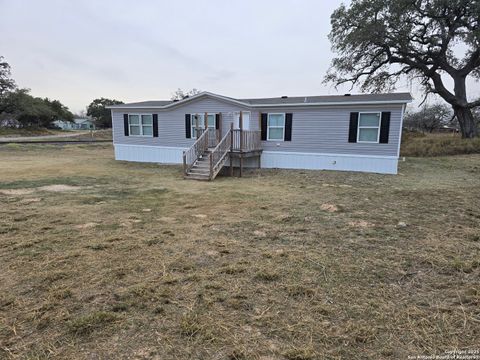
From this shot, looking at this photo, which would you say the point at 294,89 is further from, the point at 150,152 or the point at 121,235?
the point at 121,235

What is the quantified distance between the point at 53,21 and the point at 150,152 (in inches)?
334

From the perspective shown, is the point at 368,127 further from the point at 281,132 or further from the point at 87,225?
the point at 87,225

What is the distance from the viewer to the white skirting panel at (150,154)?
47.5 feet

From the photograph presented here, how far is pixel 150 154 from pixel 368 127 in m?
10.5

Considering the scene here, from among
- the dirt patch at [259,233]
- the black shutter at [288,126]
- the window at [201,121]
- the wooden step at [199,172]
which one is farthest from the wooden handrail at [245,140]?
the dirt patch at [259,233]

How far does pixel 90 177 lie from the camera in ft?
33.7

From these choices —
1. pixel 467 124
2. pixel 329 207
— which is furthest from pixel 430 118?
pixel 329 207

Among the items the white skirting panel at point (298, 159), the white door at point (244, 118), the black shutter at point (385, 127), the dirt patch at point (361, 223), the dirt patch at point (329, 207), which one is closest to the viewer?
the dirt patch at point (361, 223)

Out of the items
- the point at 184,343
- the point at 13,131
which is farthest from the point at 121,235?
the point at 13,131

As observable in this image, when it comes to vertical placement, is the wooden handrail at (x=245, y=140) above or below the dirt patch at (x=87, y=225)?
above

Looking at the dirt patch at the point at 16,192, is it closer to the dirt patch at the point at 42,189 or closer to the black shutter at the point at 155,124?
the dirt patch at the point at 42,189

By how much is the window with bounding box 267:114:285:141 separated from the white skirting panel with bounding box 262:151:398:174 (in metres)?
0.70

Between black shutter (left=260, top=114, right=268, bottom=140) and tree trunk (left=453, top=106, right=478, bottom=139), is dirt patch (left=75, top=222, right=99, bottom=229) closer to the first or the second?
black shutter (left=260, top=114, right=268, bottom=140)

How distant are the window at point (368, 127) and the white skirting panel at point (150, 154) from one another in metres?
8.13
